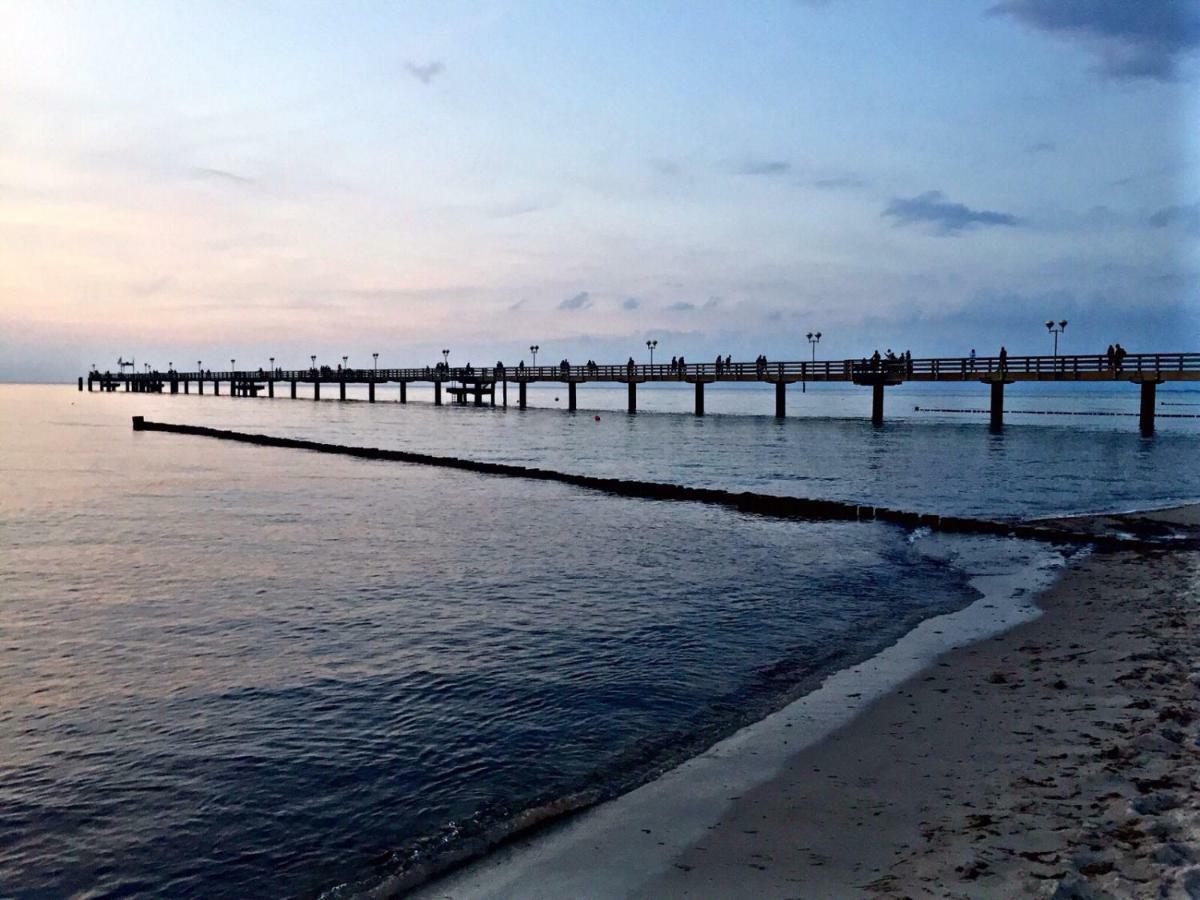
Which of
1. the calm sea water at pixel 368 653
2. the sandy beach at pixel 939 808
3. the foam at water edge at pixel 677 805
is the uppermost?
the sandy beach at pixel 939 808

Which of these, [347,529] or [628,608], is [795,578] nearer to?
[628,608]

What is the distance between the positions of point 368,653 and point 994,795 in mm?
6410

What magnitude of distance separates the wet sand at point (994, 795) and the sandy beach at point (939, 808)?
0.02 metres

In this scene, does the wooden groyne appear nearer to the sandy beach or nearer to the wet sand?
the wet sand

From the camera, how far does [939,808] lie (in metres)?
5.38

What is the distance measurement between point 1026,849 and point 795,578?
898cm

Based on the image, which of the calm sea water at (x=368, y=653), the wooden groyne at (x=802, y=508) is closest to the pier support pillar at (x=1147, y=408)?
the calm sea water at (x=368, y=653)

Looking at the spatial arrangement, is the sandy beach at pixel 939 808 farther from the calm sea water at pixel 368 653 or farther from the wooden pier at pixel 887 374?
the wooden pier at pixel 887 374

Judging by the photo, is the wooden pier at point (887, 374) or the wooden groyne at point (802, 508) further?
the wooden pier at point (887, 374)

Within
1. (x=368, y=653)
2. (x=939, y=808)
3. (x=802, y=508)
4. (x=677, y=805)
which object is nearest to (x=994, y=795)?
(x=939, y=808)

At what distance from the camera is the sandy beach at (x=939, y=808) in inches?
177

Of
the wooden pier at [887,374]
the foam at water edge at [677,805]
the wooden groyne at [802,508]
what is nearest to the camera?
the foam at water edge at [677,805]

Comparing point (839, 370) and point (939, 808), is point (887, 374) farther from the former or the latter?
point (939, 808)

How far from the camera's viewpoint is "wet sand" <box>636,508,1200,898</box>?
4453 mm
